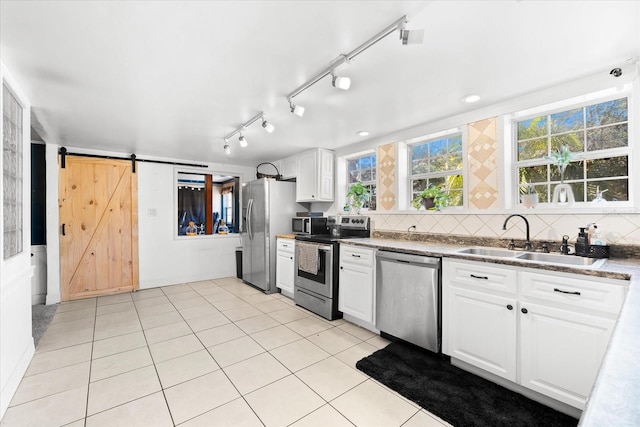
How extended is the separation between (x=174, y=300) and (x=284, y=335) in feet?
6.89

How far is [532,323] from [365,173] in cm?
284

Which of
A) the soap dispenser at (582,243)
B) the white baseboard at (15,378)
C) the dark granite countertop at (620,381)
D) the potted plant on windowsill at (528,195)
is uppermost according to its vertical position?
the potted plant on windowsill at (528,195)

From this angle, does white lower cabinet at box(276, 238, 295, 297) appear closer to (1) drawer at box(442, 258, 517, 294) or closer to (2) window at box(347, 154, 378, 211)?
(2) window at box(347, 154, 378, 211)

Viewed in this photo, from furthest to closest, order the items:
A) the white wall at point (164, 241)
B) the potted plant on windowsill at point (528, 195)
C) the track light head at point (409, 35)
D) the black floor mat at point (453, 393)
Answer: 1. the white wall at point (164, 241)
2. the potted plant on windowsill at point (528, 195)
3. the black floor mat at point (453, 393)
4. the track light head at point (409, 35)

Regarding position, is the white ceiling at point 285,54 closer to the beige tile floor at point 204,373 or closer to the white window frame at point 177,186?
the white window frame at point 177,186

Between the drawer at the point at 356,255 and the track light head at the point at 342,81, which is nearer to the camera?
the track light head at the point at 342,81

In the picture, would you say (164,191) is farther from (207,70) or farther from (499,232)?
(499,232)

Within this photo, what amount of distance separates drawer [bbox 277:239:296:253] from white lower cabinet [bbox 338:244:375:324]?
100 centimetres

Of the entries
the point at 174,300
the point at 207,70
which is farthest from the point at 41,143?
the point at 207,70

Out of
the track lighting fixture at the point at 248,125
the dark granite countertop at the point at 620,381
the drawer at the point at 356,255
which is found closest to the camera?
the dark granite countertop at the point at 620,381

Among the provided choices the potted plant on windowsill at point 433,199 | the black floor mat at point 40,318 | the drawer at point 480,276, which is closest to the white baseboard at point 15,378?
the black floor mat at point 40,318

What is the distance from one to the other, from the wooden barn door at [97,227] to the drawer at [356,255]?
355cm

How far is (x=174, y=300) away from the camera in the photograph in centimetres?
411

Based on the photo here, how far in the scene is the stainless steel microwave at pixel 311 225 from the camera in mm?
4122
